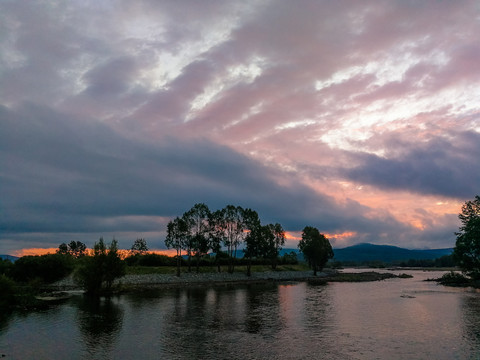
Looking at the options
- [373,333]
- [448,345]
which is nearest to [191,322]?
[373,333]

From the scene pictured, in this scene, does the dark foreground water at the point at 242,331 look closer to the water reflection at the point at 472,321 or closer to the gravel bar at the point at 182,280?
the water reflection at the point at 472,321

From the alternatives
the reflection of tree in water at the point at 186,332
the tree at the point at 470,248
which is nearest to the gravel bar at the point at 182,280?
the reflection of tree in water at the point at 186,332

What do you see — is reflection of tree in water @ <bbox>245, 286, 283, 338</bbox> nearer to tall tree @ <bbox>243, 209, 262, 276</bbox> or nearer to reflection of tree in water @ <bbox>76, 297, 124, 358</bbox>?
reflection of tree in water @ <bbox>76, 297, 124, 358</bbox>

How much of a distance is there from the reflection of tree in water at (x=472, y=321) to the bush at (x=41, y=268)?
320 ft

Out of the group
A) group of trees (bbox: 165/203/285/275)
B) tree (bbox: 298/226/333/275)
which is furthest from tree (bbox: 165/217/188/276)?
tree (bbox: 298/226/333/275)

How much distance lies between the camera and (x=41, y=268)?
94.7m

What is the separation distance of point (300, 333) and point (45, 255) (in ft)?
286

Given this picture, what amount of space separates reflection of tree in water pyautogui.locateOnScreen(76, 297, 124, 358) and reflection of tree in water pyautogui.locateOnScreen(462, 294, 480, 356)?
3356cm

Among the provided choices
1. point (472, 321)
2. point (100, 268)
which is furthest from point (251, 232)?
point (472, 321)

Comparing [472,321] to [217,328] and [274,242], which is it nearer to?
[217,328]

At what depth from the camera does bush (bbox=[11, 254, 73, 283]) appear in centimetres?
9438

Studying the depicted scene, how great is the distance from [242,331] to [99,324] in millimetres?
18116

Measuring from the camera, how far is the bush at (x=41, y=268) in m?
94.4

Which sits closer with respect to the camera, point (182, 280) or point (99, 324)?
point (99, 324)
